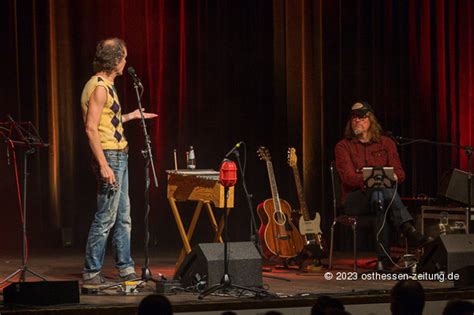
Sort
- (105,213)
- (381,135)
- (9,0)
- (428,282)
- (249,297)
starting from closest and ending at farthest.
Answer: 1. (249,297)
2. (105,213)
3. (428,282)
4. (381,135)
5. (9,0)

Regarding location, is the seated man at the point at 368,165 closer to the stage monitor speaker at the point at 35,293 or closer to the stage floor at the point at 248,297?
the stage floor at the point at 248,297

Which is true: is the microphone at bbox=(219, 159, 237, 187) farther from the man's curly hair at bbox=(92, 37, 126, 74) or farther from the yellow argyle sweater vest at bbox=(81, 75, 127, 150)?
the man's curly hair at bbox=(92, 37, 126, 74)

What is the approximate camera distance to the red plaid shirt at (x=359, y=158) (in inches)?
299

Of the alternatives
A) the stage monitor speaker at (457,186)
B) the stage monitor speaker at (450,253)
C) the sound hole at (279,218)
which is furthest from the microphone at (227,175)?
the stage monitor speaker at (457,186)

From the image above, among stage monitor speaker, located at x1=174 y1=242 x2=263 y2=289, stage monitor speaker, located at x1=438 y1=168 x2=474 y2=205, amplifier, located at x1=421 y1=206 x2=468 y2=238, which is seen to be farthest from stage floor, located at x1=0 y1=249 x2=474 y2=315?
stage monitor speaker, located at x1=438 y1=168 x2=474 y2=205

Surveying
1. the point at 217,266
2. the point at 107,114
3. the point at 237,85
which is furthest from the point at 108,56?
the point at 237,85

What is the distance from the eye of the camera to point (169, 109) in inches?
363

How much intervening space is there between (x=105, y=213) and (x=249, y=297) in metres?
1.14

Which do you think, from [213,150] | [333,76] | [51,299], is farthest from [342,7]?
[51,299]

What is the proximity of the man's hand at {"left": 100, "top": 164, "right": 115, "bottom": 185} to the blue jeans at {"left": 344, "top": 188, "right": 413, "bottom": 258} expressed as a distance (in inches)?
86.4

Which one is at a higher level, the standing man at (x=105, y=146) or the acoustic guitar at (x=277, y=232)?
the standing man at (x=105, y=146)

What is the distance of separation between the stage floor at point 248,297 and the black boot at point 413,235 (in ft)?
1.43

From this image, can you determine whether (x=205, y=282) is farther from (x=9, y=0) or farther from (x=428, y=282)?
(x=9, y=0)

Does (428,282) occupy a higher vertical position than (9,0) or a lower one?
lower
